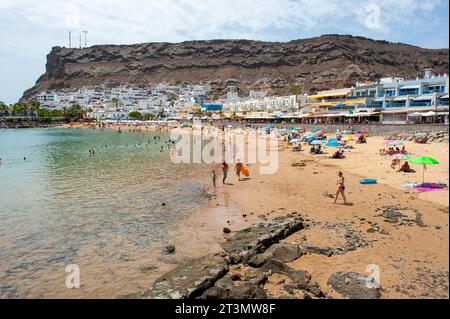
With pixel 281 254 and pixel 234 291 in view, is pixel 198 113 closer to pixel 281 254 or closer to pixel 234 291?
pixel 281 254

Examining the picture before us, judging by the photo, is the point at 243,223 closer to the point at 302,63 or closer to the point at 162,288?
the point at 162,288

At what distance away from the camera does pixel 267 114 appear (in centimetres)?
7025

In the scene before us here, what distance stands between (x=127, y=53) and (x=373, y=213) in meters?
208

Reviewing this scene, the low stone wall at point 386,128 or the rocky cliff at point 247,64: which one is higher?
the rocky cliff at point 247,64

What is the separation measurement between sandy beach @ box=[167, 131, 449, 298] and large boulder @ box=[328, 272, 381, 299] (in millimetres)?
164

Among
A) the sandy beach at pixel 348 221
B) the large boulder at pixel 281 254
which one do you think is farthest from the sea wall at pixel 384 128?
the large boulder at pixel 281 254

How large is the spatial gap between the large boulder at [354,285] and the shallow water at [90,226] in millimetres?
4614

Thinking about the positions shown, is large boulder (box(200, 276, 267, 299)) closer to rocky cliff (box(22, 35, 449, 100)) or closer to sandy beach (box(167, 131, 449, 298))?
sandy beach (box(167, 131, 449, 298))

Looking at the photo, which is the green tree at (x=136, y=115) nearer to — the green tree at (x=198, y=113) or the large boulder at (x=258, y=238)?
the green tree at (x=198, y=113)

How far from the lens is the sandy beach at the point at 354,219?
7.67 m

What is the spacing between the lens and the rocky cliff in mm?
144125

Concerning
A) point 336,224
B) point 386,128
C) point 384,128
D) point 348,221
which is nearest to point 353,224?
point 348,221

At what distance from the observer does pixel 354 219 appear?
11977 mm

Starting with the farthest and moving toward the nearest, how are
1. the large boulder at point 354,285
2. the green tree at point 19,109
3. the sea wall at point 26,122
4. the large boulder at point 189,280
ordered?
the green tree at point 19,109
the sea wall at point 26,122
the large boulder at point 189,280
the large boulder at point 354,285
